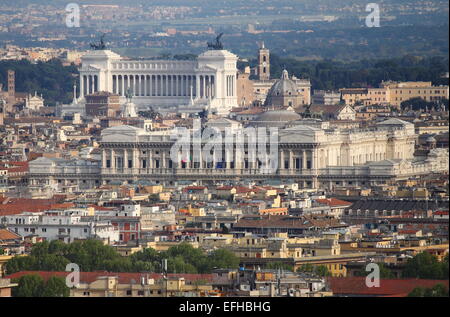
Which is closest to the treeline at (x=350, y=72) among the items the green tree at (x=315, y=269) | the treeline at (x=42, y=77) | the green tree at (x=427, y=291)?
the treeline at (x=42, y=77)

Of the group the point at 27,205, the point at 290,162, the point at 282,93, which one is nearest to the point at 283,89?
the point at 282,93

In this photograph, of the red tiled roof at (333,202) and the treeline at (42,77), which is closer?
the red tiled roof at (333,202)

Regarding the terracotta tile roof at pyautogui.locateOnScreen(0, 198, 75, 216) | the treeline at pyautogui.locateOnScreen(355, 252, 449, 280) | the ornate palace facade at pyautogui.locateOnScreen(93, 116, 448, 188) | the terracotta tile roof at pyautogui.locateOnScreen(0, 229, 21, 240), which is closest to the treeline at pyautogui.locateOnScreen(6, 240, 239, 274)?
the treeline at pyautogui.locateOnScreen(355, 252, 449, 280)

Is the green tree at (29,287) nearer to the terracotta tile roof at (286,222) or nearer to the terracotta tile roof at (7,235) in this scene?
the terracotta tile roof at (7,235)

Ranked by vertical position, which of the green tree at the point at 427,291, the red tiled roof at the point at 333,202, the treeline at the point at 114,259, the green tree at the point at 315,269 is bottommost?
the red tiled roof at the point at 333,202

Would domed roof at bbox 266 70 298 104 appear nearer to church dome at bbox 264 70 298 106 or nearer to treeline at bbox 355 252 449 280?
church dome at bbox 264 70 298 106

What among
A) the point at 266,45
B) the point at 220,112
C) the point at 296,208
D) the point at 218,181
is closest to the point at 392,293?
the point at 296,208
